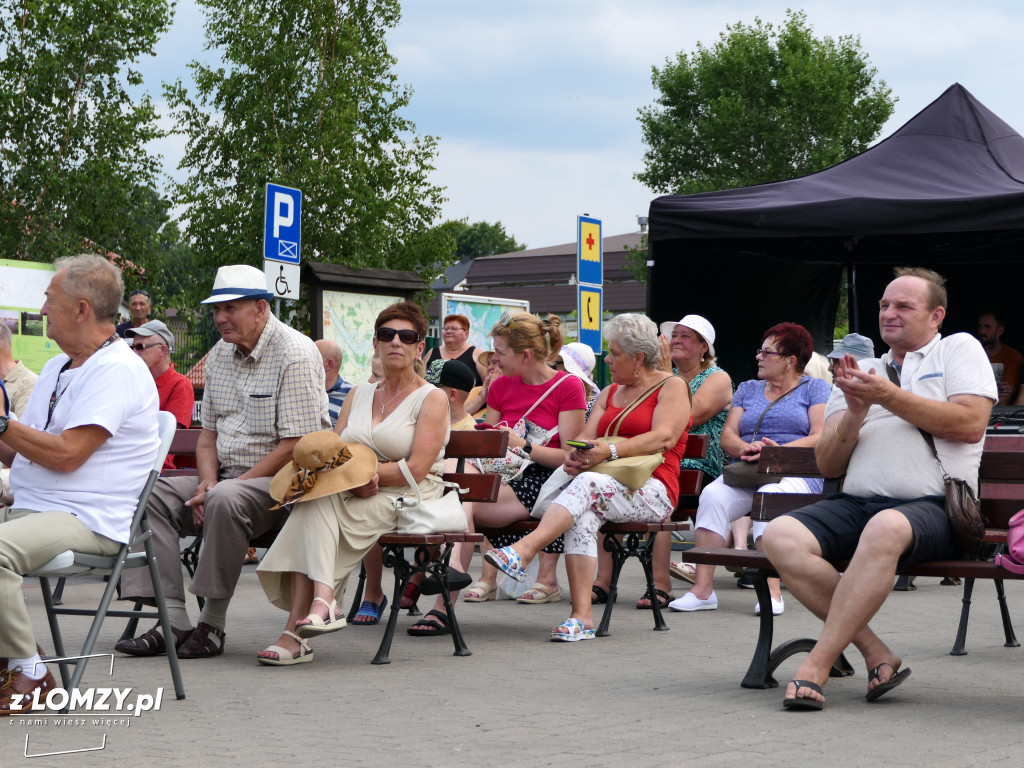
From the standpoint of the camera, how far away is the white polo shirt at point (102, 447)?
5.07 m

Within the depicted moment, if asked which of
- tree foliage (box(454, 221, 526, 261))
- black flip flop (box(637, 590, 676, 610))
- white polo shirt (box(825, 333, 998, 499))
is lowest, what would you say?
black flip flop (box(637, 590, 676, 610))

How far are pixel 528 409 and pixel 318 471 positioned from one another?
7.44ft

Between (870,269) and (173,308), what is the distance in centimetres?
1519

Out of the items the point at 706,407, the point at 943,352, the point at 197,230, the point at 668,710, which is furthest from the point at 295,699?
the point at 197,230

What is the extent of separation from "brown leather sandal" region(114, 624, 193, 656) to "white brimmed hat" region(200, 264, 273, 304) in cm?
159

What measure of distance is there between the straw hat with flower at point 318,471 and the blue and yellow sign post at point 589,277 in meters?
6.99

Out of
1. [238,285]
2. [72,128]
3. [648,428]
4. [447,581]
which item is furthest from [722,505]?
[72,128]

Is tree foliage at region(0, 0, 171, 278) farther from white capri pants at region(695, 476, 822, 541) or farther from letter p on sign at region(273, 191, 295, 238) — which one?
white capri pants at region(695, 476, 822, 541)

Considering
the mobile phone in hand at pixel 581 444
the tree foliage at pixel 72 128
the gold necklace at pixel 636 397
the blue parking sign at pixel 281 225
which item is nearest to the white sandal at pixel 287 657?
the mobile phone in hand at pixel 581 444

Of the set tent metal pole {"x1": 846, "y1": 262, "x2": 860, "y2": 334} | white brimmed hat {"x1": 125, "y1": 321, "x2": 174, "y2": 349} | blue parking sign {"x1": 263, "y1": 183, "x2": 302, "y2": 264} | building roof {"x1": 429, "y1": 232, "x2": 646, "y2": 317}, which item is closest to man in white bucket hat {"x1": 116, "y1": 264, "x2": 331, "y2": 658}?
white brimmed hat {"x1": 125, "y1": 321, "x2": 174, "y2": 349}

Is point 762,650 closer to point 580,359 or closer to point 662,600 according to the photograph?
point 662,600

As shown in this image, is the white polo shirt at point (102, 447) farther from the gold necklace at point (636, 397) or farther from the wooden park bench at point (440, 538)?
the gold necklace at point (636, 397)

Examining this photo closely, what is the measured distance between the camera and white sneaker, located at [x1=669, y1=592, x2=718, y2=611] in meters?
8.16

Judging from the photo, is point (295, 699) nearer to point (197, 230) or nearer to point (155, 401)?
point (155, 401)
